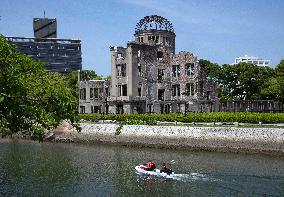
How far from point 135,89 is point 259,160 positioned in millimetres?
38267

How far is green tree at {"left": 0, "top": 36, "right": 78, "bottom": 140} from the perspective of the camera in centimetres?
2453

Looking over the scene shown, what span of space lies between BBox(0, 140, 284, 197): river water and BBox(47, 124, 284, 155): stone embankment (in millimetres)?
2318

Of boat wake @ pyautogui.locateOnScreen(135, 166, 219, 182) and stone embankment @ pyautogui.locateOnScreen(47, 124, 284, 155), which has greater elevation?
stone embankment @ pyautogui.locateOnScreen(47, 124, 284, 155)

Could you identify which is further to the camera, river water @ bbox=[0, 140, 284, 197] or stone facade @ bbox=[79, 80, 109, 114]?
stone facade @ bbox=[79, 80, 109, 114]

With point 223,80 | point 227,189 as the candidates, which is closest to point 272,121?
point 227,189

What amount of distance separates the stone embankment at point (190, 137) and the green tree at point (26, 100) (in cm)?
3183

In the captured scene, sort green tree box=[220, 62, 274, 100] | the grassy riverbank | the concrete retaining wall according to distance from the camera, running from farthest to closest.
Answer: green tree box=[220, 62, 274, 100]
the grassy riverbank
the concrete retaining wall

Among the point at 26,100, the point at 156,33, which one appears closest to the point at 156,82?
the point at 156,33

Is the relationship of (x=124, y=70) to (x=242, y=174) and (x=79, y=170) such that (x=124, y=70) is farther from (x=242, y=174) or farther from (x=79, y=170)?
(x=242, y=174)

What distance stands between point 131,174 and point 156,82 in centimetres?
4339

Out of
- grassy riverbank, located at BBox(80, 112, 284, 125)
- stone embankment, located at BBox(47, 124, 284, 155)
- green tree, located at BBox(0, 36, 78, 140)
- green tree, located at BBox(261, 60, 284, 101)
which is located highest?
green tree, located at BBox(261, 60, 284, 101)

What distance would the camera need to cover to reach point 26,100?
83.3 ft

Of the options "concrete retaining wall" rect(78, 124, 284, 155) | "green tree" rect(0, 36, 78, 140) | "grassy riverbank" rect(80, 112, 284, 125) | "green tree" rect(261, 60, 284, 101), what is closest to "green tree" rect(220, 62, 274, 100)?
"green tree" rect(261, 60, 284, 101)

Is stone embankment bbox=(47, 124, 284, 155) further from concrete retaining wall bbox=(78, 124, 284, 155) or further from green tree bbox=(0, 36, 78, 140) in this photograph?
green tree bbox=(0, 36, 78, 140)
